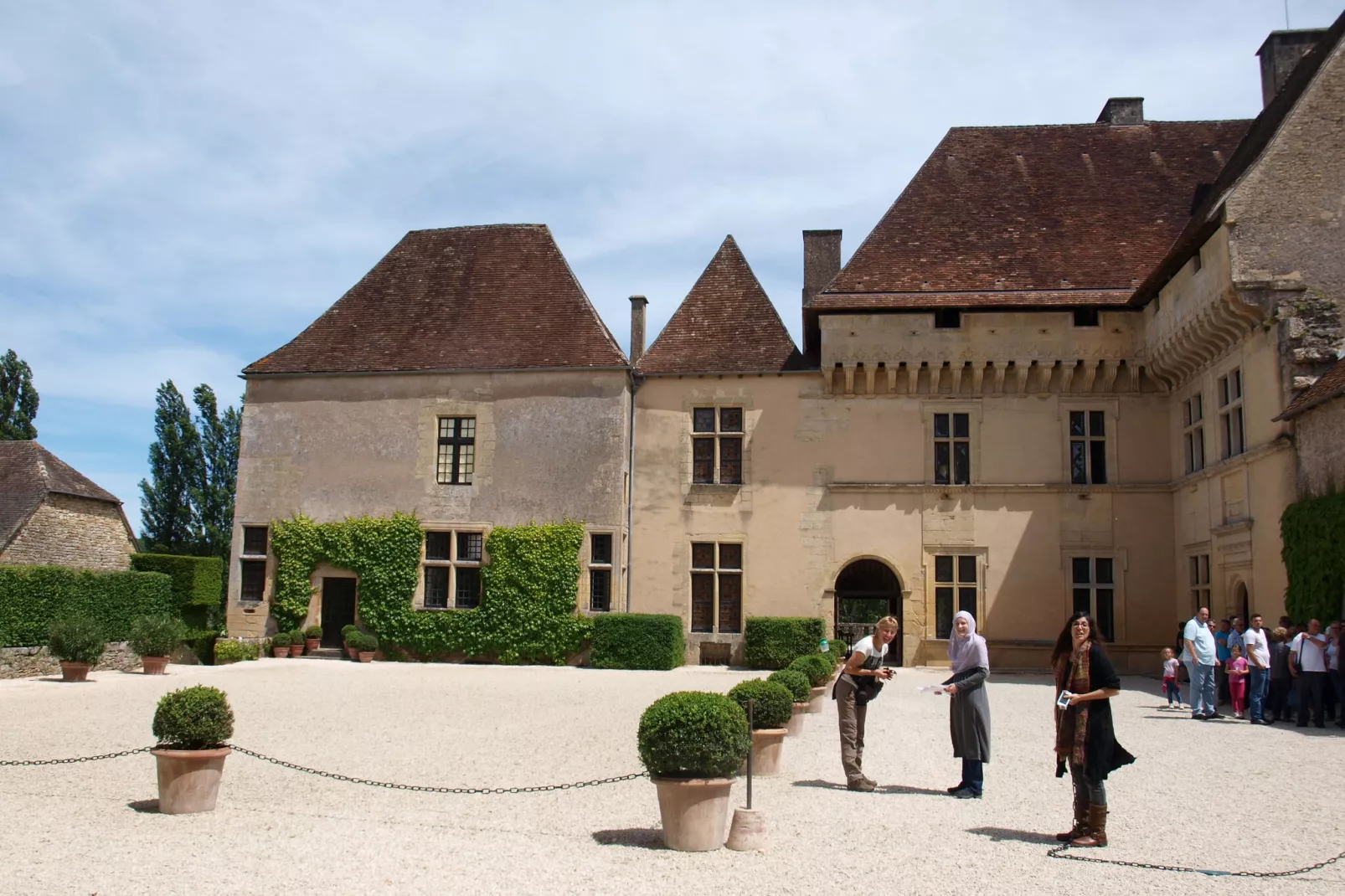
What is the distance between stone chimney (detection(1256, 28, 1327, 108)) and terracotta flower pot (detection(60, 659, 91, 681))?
2463 cm

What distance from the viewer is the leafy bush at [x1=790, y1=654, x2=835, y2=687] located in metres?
13.1

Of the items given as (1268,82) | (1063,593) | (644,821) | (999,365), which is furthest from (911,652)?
(644,821)

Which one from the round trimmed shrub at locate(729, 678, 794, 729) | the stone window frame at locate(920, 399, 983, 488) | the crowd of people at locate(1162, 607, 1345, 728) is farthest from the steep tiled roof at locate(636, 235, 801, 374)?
the round trimmed shrub at locate(729, 678, 794, 729)

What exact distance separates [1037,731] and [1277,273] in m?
9.11

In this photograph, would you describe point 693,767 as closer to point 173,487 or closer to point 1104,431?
point 1104,431

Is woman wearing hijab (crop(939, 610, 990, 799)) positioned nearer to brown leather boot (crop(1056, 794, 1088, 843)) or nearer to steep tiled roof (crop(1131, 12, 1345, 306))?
brown leather boot (crop(1056, 794, 1088, 843))

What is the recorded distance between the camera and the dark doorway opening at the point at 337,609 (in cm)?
2441

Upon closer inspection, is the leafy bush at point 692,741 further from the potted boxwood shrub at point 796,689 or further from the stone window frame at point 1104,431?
the stone window frame at point 1104,431

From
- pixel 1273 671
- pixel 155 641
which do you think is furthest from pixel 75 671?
pixel 1273 671

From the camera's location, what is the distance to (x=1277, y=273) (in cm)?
1742

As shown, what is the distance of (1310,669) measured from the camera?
13.6 meters

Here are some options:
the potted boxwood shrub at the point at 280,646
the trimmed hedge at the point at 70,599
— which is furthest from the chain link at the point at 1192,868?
the potted boxwood shrub at the point at 280,646

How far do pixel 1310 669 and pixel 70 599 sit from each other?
21.1m

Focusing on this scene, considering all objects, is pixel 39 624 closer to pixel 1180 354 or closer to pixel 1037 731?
pixel 1037 731
